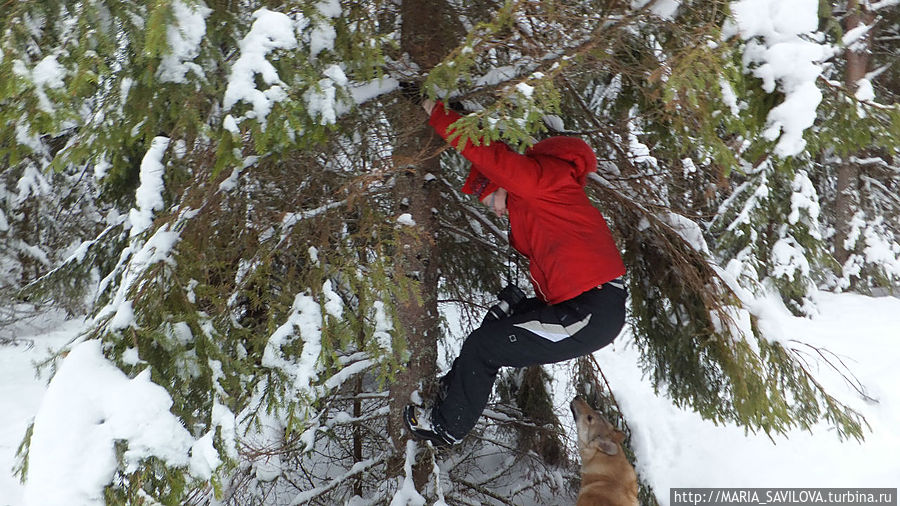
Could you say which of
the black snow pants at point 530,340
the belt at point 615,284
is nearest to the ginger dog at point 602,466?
the black snow pants at point 530,340

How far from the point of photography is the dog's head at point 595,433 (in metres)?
3.71

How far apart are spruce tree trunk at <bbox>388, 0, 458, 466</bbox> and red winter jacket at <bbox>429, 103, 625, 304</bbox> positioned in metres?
0.47

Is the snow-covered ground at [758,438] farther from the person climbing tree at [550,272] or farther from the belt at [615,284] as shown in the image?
the person climbing tree at [550,272]

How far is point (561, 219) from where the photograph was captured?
315cm

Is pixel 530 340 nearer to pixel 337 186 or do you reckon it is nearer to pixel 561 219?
pixel 561 219

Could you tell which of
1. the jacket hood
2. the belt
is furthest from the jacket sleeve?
the belt

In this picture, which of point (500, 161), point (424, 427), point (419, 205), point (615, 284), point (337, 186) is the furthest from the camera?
point (419, 205)

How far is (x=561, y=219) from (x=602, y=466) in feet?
5.58

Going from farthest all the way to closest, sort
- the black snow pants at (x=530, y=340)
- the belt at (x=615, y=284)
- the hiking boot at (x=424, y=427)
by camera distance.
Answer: the hiking boot at (x=424, y=427), the belt at (x=615, y=284), the black snow pants at (x=530, y=340)

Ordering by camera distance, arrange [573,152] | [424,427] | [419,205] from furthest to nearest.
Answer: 1. [419,205]
2. [424,427]
3. [573,152]

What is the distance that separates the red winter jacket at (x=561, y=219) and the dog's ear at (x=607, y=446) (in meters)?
1.09

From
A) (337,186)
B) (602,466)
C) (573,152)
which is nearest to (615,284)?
(573,152)

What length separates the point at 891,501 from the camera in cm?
448

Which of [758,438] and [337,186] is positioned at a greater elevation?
[337,186]
